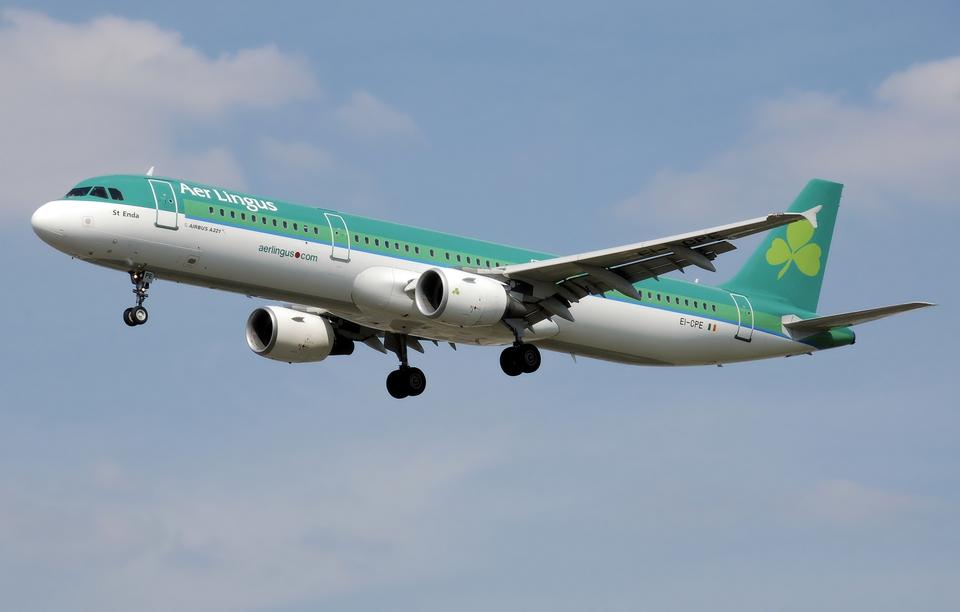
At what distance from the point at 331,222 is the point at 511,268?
5.13 metres

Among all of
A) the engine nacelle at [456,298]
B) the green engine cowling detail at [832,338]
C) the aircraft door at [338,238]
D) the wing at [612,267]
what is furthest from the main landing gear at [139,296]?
the green engine cowling detail at [832,338]

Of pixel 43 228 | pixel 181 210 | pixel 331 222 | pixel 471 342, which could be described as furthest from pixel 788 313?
pixel 43 228

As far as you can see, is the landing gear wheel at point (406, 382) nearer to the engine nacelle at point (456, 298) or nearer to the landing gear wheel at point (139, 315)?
the engine nacelle at point (456, 298)

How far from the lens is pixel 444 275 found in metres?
38.8

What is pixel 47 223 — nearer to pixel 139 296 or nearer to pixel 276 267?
pixel 139 296

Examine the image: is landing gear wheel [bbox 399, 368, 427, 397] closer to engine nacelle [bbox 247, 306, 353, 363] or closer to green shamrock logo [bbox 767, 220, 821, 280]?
engine nacelle [bbox 247, 306, 353, 363]

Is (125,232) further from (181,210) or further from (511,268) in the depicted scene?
(511,268)

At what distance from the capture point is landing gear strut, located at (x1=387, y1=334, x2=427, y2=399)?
45125mm

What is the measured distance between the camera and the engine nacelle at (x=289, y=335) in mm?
42781

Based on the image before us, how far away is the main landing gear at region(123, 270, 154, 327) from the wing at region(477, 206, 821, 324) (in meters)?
8.87

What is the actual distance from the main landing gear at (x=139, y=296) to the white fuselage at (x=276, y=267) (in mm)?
343

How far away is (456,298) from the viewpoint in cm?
3869

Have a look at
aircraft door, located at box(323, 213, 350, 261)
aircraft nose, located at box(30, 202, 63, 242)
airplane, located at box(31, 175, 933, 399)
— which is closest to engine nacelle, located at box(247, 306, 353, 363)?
airplane, located at box(31, 175, 933, 399)

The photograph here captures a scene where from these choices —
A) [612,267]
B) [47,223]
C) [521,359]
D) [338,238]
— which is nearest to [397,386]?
[521,359]
